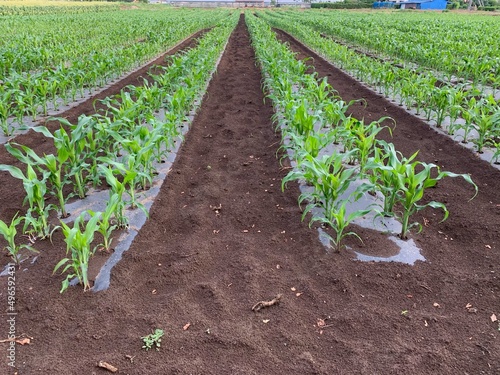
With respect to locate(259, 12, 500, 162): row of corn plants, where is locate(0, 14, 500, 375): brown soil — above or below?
below

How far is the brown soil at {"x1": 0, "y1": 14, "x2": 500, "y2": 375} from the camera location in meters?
2.16

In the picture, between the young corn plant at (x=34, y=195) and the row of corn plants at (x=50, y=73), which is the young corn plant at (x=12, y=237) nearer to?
the young corn plant at (x=34, y=195)

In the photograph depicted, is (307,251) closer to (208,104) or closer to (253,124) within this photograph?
(253,124)

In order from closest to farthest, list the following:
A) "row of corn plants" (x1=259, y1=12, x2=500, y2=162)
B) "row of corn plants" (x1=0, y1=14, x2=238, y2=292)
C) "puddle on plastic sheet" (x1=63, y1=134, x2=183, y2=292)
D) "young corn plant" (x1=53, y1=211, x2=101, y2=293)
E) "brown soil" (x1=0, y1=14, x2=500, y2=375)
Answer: "brown soil" (x1=0, y1=14, x2=500, y2=375), "young corn plant" (x1=53, y1=211, x2=101, y2=293), "row of corn plants" (x1=0, y1=14, x2=238, y2=292), "puddle on plastic sheet" (x1=63, y1=134, x2=183, y2=292), "row of corn plants" (x1=259, y1=12, x2=500, y2=162)

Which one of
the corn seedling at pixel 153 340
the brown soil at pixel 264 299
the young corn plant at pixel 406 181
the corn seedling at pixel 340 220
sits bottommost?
the brown soil at pixel 264 299

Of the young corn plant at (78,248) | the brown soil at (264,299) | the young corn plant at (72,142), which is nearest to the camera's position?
the brown soil at (264,299)

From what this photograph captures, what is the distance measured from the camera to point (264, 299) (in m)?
2.64

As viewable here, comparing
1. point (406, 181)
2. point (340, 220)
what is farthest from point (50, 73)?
point (406, 181)

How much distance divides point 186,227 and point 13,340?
1625 mm

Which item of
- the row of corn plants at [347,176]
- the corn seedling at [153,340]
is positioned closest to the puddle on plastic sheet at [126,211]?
the corn seedling at [153,340]

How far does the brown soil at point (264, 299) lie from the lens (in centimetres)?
216

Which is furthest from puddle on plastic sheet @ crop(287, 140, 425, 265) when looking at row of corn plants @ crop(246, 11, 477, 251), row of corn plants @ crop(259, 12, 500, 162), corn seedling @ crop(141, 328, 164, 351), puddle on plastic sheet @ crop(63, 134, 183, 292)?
row of corn plants @ crop(259, 12, 500, 162)

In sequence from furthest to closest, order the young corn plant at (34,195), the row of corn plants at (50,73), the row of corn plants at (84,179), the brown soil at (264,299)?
the row of corn plants at (50,73)
the young corn plant at (34,195)
the row of corn plants at (84,179)
the brown soil at (264,299)

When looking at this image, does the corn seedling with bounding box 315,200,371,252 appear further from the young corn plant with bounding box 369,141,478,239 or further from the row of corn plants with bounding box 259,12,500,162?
the row of corn plants with bounding box 259,12,500,162
